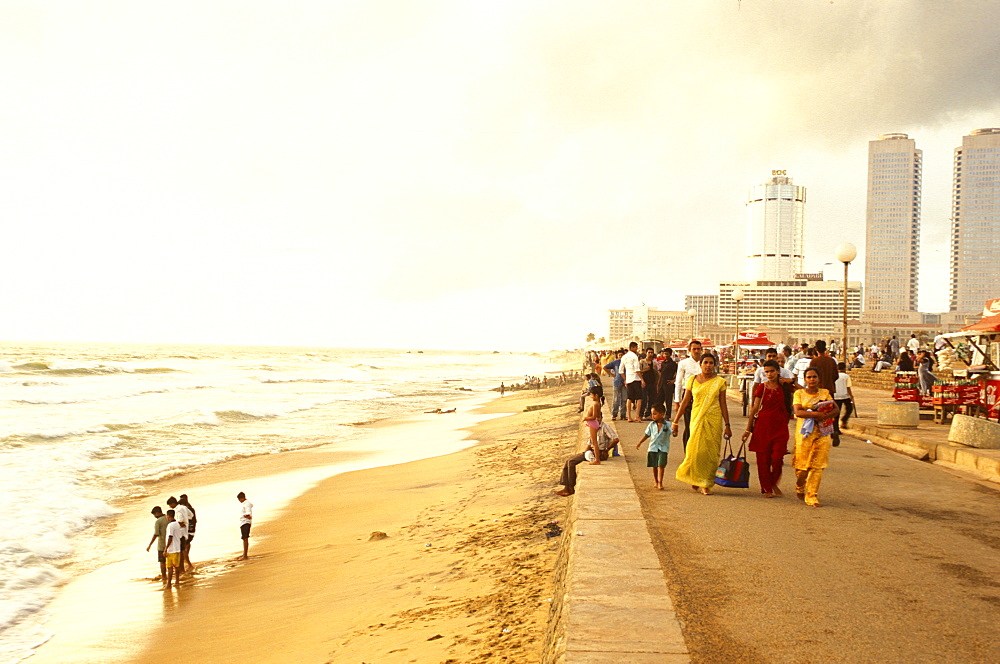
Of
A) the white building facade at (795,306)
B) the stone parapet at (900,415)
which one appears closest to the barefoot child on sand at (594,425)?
the stone parapet at (900,415)

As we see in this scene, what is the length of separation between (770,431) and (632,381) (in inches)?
270

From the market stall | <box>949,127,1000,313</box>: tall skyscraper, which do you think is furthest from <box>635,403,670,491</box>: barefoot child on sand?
<box>949,127,1000,313</box>: tall skyscraper

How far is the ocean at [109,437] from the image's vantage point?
978 centimetres

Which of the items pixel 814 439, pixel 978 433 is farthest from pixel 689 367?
pixel 978 433

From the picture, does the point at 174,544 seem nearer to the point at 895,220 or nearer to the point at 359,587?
the point at 359,587

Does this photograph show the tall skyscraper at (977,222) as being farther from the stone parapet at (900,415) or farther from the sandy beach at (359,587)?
the sandy beach at (359,587)

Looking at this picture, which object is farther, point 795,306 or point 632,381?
point 795,306

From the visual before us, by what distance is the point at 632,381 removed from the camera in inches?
555

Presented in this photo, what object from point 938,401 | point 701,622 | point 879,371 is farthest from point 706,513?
point 879,371

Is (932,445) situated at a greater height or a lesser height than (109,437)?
greater

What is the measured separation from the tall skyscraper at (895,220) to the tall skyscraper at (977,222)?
10.6 metres

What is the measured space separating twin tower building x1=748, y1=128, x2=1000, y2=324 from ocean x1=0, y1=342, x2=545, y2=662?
513ft

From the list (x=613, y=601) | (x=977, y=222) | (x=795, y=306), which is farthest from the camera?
(x=977, y=222)

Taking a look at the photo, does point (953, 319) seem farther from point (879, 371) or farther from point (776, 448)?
point (776, 448)
